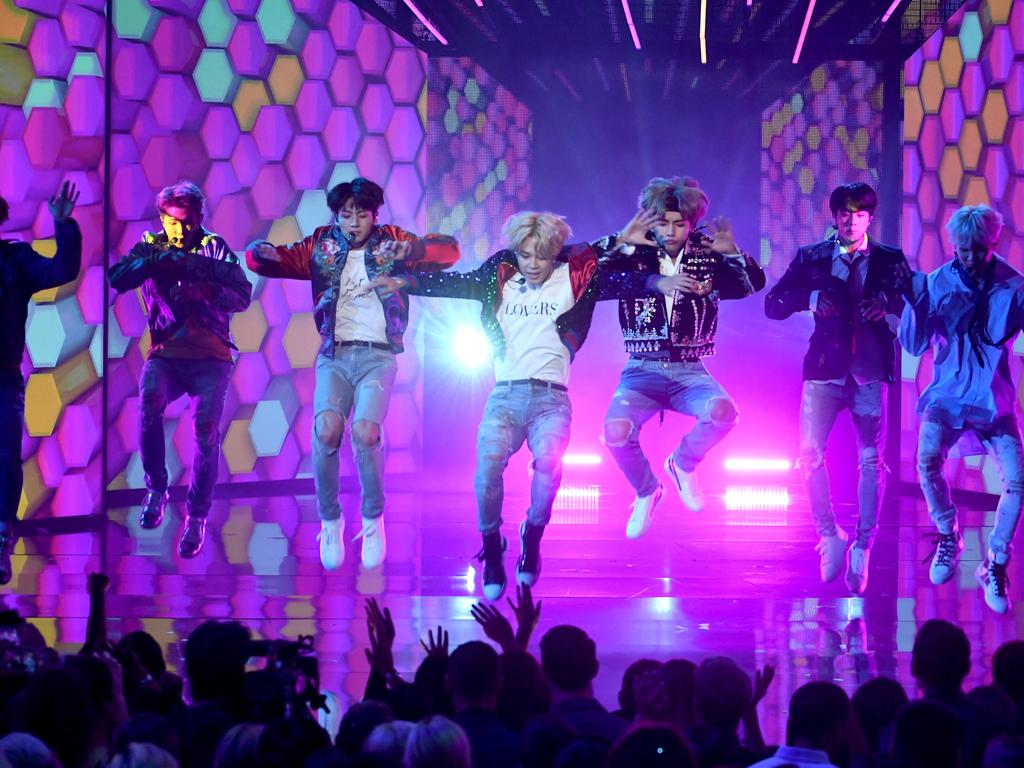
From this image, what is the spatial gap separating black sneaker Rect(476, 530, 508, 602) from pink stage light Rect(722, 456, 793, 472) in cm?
528

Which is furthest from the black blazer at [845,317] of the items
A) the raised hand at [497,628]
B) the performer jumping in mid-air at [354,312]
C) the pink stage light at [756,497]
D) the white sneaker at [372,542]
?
the pink stage light at [756,497]

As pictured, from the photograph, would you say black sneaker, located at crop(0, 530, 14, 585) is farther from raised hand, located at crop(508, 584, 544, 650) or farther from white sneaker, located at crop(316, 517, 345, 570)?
raised hand, located at crop(508, 584, 544, 650)

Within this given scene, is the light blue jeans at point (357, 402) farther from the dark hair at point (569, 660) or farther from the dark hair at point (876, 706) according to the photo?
the dark hair at point (876, 706)

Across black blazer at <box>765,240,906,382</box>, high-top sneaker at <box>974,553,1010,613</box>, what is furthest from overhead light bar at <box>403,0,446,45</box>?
high-top sneaker at <box>974,553,1010,613</box>

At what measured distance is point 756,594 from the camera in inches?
252

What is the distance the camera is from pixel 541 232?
6.09 meters

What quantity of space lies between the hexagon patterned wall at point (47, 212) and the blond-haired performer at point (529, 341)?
2.95 m

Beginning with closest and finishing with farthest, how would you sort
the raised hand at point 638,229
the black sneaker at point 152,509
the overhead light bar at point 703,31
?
the raised hand at point 638,229, the black sneaker at point 152,509, the overhead light bar at point 703,31

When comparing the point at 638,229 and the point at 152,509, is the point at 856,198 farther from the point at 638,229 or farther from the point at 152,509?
the point at 152,509

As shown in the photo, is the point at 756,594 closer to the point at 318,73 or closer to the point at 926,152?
the point at 926,152

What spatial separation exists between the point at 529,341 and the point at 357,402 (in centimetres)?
88

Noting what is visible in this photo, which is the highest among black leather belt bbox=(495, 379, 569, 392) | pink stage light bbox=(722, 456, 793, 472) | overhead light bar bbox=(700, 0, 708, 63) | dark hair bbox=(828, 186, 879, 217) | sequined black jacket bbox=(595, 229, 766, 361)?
overhead light bar bbox=(700, 0, 708, 63)

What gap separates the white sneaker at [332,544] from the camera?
249 inches

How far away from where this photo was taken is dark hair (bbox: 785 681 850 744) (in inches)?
116
